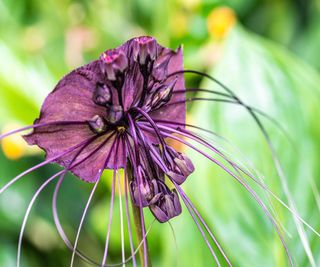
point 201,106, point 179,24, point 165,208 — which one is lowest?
point 165,208

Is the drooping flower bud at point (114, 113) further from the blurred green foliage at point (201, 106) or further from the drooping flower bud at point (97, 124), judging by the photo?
the blurred green foliage at point (201, 106)

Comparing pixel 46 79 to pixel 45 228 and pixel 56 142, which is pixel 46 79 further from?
pixel 56 142

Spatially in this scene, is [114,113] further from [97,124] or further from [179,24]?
[179,24]

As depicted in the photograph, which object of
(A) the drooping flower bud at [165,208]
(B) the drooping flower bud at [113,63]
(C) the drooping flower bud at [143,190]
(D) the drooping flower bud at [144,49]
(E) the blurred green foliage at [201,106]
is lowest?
(A) the drooping flower bud at [165,208]

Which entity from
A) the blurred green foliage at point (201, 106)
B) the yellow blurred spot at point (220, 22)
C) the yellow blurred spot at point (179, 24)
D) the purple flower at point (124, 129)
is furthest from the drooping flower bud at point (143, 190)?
the yellow blurred spot at point (179, 24)

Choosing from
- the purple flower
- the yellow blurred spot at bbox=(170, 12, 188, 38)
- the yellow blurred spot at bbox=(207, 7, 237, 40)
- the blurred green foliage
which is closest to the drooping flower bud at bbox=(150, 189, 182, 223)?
the purple flower

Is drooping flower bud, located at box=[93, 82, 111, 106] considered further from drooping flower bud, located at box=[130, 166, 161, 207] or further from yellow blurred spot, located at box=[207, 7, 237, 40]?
yellow blurred spot, located at box=[207, 7, 237, 40]

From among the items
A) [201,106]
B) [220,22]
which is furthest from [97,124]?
[220,22]
